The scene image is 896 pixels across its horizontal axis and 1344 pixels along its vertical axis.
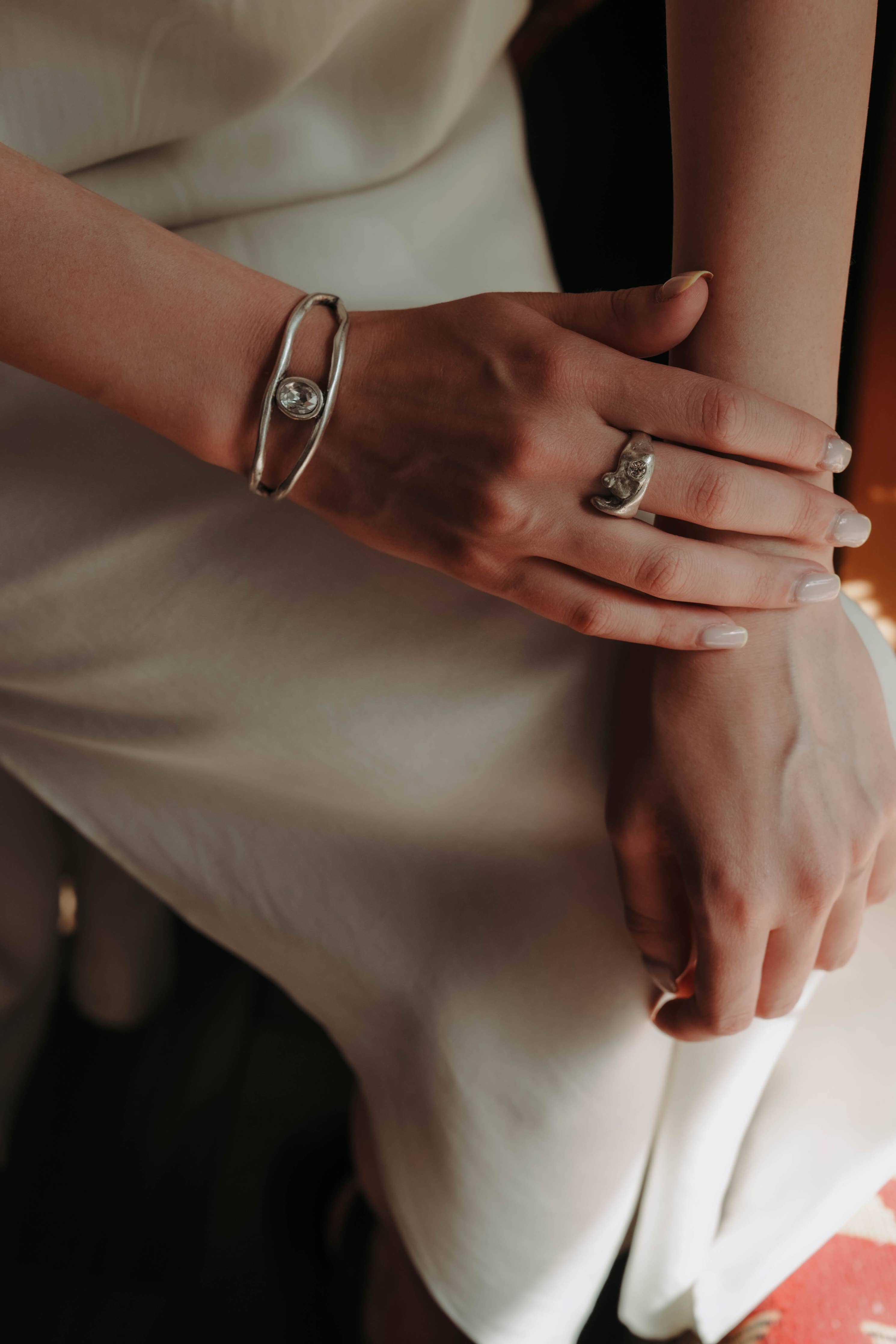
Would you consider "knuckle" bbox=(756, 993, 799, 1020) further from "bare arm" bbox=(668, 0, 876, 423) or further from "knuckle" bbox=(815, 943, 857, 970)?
"bare arm" bbox=(668, 0, 876, 423)

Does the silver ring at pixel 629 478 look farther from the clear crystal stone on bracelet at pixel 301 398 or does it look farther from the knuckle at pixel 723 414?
the clear crystal stone on bracelet at pixel 301 398

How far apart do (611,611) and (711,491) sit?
84 mm

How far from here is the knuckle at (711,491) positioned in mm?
504

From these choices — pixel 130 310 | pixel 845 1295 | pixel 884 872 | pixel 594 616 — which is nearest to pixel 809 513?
pixel 594 616

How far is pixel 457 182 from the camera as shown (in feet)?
2.23

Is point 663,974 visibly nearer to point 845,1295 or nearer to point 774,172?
point 845,1295

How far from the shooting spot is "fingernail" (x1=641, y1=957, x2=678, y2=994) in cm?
60

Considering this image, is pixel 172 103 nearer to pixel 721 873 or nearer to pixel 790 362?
pixel 790 362

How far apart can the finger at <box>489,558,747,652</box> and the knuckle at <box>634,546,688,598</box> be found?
2 cm

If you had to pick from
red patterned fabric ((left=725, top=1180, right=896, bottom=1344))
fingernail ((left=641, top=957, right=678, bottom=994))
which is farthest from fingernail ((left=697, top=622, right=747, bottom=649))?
red patterned fabric ((left=725, top=1180, right=896, bottom=1344))

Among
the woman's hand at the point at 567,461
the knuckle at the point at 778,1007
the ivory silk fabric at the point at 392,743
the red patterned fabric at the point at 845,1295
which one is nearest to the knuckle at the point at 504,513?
the woman's hand at the point at 567,461

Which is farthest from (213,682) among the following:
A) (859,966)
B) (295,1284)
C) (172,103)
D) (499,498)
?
(295,1284)

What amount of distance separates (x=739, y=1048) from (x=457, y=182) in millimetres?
658

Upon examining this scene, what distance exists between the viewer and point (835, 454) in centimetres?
54
